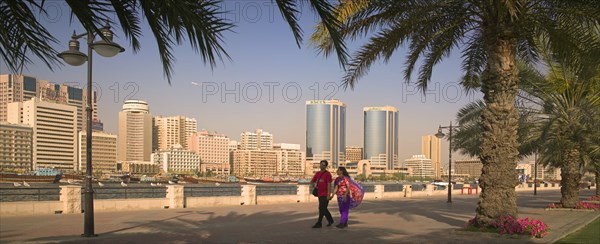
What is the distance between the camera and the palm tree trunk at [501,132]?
11.2 m

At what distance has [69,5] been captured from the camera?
426cm

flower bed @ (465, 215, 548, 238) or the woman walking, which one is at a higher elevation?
the woman walking

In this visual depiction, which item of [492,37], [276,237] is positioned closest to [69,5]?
[276,237]

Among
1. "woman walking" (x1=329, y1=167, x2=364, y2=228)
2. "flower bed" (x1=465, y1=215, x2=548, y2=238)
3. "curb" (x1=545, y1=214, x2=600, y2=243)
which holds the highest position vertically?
"woman walking" (x1=329, y1=167, x2=364, y2=228)

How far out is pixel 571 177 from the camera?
65.5 ft

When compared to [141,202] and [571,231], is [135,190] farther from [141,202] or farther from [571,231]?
[571,231]

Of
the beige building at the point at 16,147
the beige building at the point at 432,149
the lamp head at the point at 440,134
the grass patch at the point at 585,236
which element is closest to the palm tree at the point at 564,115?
the grass patch at the point at 585,236

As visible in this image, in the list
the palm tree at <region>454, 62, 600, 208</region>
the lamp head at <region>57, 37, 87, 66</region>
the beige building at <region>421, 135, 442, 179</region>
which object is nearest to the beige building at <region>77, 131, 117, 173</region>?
the beige building at <region>421, 135, 442, 179</region>

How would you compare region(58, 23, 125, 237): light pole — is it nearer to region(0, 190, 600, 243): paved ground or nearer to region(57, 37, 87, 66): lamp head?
region(57, 37, 87, 66): lamp head

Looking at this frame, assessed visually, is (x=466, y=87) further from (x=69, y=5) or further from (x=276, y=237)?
(x=69, y=5)

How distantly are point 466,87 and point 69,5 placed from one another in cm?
1439

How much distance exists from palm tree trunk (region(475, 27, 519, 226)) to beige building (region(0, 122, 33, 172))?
133 metres

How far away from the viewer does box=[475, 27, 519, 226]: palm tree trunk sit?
11.2 meters

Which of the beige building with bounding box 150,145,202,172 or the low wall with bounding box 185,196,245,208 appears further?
the beige building with bounding box 150,145,202,172
